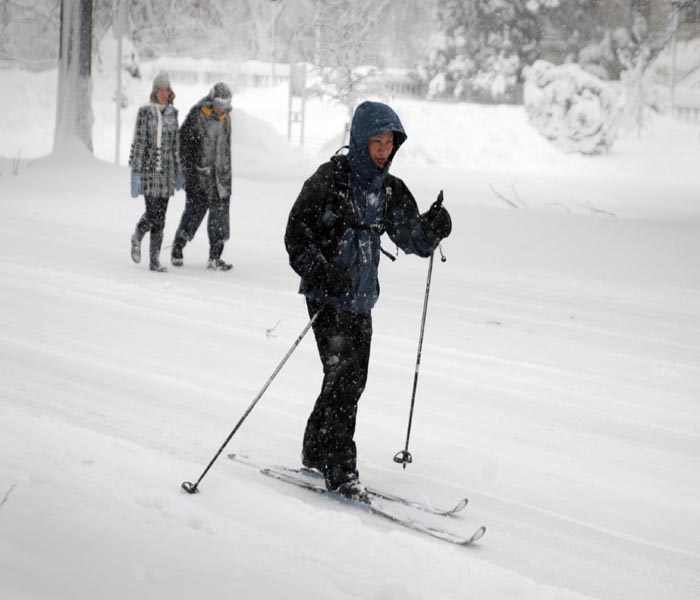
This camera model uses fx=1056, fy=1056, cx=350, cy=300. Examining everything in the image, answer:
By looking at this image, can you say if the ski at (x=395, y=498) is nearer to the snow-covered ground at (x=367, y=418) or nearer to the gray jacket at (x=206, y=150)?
the snow-covered ground at (x=367, y=418)

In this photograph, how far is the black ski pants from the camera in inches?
199

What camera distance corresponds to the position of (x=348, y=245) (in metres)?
4.97

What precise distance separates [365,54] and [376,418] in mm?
25738

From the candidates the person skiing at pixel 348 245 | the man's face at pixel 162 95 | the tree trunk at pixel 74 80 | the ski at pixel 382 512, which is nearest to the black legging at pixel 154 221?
the man's face at pixel 162 95

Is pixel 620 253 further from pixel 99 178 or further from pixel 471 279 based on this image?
pixel 99 178

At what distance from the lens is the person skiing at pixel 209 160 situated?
1101 cm

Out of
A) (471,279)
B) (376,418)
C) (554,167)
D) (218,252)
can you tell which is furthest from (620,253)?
(554,167)

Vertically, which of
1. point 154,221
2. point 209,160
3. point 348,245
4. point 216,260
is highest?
point 348,245

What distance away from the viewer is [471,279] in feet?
40.0

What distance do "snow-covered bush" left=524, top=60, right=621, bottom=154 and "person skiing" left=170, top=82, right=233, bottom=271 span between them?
20325 mm

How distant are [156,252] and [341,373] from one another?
643cm

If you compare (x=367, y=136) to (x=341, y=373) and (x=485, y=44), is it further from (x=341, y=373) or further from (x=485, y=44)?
(x=485, y=44)

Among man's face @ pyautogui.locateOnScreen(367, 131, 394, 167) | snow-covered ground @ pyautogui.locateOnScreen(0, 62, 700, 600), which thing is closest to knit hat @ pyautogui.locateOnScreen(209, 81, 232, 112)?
snow-covered ground @ pyautogui.locateOnScreen(0, 62, 700, 600)

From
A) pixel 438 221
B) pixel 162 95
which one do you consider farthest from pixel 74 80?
pixel 438 221
